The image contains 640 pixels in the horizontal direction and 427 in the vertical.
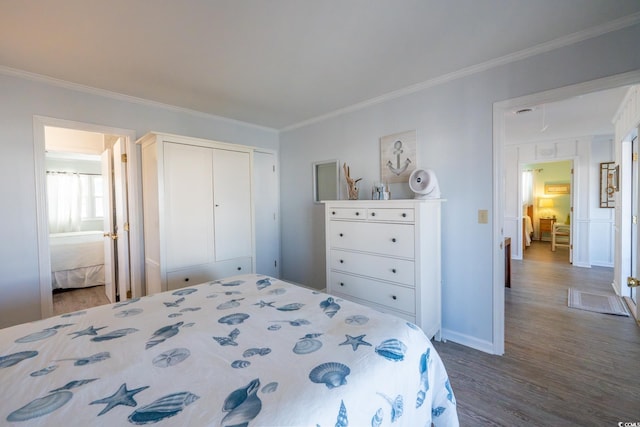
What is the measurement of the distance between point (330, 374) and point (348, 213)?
1.90 meters

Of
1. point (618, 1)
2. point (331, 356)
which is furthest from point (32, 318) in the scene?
point (618, 1)

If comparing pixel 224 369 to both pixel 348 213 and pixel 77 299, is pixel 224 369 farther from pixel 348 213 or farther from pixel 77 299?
pixel 77 299

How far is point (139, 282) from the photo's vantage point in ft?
9.71

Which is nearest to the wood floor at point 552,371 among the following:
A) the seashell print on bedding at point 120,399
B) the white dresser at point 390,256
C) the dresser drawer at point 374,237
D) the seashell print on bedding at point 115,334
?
the white dresser at point 390,256

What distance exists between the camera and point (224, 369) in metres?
0.94

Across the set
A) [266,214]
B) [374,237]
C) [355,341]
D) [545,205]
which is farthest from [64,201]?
[545,205]

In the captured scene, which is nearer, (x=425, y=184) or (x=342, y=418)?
(x=342, y=418)

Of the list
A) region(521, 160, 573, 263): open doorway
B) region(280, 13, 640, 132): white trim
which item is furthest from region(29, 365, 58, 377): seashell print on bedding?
region(521, 160, 573, 263): open doorway

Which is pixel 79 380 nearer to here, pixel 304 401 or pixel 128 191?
pixel 304 401

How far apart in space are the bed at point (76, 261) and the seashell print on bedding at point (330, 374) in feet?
16.3

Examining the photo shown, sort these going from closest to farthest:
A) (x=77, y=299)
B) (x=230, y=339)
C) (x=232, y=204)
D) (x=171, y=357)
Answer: (x=171, y=357) → (x=230, y=339) → (x=232, y=204) → (x=77, y=299)

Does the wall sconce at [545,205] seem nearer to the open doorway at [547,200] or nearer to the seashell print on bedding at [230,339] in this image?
the open doorway at [547,200]

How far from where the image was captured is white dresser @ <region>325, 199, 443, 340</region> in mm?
2234

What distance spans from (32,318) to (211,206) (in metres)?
1.81
